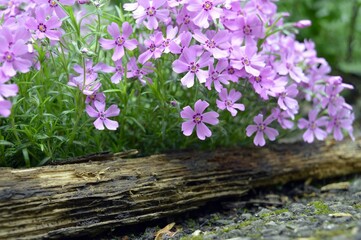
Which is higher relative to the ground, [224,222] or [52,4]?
[52,4]

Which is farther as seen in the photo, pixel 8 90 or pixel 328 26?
pixel 328 26

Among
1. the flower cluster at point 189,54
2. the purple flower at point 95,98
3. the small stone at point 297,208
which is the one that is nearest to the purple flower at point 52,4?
the flower cluster at point 189,54

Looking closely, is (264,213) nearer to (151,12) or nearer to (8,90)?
(151,12)

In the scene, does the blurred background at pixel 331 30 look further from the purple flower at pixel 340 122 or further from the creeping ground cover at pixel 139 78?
the creeping ground cover at pixel 139 78

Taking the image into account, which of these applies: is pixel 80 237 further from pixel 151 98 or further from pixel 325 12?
pixel 325 12

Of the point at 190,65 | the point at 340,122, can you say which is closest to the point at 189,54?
the point at 190,65

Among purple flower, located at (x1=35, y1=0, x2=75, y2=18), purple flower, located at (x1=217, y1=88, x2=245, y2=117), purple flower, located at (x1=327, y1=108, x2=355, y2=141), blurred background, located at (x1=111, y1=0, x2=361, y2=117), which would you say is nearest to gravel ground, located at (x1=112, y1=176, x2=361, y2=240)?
purple flower, located at (x1=327, y1=108, x2=355, y2=141)

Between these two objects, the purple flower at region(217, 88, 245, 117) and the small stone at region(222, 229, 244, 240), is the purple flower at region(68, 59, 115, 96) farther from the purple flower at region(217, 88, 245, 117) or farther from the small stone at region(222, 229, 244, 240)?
the small stone at region(222, 229, 244, 240)
